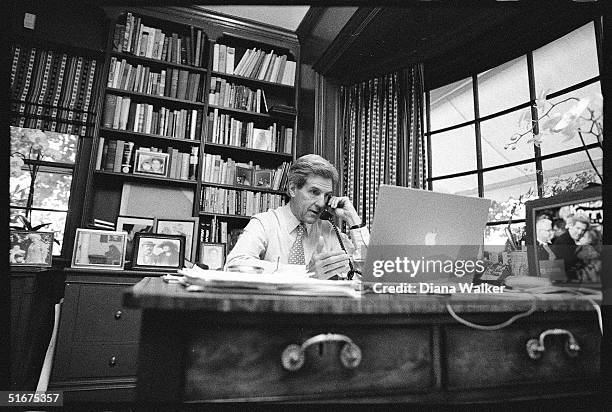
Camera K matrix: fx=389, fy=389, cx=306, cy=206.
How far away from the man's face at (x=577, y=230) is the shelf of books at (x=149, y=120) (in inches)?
88.0

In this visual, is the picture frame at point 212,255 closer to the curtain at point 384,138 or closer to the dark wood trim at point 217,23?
the curtain at point 384,138

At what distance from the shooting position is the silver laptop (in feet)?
2.76

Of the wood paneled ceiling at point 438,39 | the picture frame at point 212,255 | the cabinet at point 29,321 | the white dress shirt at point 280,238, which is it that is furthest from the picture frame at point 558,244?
the cabinet at point 29,321

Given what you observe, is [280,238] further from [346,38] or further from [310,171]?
[346,38]

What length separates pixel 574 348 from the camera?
66cm

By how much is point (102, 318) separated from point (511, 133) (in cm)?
245

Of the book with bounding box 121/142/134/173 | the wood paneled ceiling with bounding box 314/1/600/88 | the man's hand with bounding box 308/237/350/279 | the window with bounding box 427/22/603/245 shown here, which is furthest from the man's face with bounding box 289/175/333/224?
the book with bounding box 121/142/134/173

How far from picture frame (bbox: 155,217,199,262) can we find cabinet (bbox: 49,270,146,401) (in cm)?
48

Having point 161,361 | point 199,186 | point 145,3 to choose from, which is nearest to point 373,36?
point 199,186

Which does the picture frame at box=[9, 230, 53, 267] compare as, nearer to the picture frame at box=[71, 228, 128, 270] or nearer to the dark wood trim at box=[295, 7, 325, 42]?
the picture frame at box=[71, 228, 128, 270]

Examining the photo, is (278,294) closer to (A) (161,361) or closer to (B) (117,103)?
(A) (161,361)

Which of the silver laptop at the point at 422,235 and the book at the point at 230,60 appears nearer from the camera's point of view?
the silver laptop at the point at 422,235

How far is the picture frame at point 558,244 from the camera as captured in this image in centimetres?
78

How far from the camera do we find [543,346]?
2.11 feet
